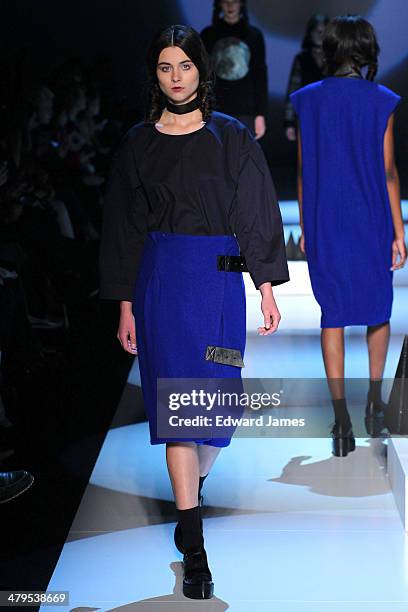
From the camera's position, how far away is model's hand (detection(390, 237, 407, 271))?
12.9 ft

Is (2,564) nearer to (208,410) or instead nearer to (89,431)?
(208,410)

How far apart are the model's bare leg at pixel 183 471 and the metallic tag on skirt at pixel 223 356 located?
0.20 m

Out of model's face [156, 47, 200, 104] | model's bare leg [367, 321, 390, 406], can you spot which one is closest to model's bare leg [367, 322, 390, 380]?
model's bare leg [367, 321, 390, 406]

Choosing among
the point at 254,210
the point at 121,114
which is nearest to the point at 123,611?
the point at 254,210

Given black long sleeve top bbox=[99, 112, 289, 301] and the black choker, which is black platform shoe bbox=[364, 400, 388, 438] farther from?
the black choker

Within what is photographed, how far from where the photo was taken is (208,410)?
299 centimetres

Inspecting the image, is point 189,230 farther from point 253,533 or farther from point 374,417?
point 374,417

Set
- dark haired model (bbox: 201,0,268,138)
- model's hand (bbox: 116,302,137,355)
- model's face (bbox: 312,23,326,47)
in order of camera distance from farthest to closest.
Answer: model's face (bbox: 312,23,326,47) < dark haired model (bbox: 201,0,268,138) < model's hand (bbox: 116,302,137,355)

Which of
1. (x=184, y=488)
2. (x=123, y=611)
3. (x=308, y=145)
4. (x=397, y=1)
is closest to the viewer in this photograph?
(x=123, y=611)

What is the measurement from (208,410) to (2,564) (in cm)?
62

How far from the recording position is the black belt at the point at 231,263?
116 inches

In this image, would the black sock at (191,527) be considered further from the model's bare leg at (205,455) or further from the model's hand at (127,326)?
the model's hand at (127,326)

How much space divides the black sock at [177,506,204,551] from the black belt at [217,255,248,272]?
549 mm

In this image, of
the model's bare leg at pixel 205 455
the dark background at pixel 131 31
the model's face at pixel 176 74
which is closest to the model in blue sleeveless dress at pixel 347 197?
the model's bare leg at pixel 205 455
